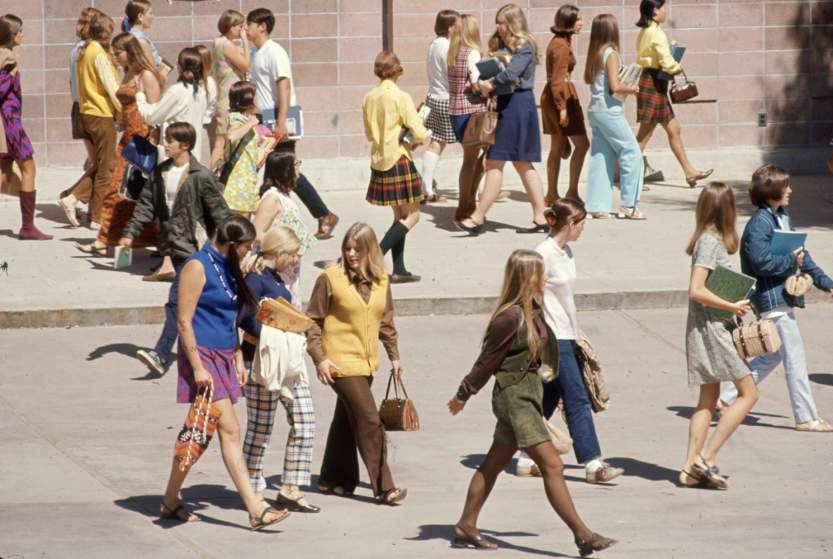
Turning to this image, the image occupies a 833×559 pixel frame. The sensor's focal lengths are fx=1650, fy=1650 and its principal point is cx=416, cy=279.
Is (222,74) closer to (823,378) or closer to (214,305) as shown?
(823,378)

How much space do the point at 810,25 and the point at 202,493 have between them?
1106 cm

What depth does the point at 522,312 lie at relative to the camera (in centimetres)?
779

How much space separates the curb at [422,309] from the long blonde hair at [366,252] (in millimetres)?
3705

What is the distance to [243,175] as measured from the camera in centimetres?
1276

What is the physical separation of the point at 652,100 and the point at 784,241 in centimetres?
671

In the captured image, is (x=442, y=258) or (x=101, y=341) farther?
(x=442, y=258)

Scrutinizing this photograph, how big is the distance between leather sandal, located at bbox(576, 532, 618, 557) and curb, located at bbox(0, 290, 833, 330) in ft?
15.2

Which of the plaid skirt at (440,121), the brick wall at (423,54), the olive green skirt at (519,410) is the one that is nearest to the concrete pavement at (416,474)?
the olive green skirt at (519,410)

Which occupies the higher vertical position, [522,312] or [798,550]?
[522,312]

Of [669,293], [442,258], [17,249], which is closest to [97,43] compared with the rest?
[17,249]

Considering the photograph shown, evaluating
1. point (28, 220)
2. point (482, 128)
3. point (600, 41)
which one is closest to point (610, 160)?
point (600, 41)

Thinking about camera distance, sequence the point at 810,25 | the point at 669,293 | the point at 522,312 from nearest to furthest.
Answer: the point at 522,312 < the point at 669,293 < the point at 810,25

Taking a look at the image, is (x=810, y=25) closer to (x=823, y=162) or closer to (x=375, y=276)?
(x=823, y=162)

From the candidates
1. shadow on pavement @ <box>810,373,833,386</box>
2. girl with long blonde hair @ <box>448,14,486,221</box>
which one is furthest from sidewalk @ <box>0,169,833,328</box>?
shadow on pavement @ <box>810,373,833,386</box>
